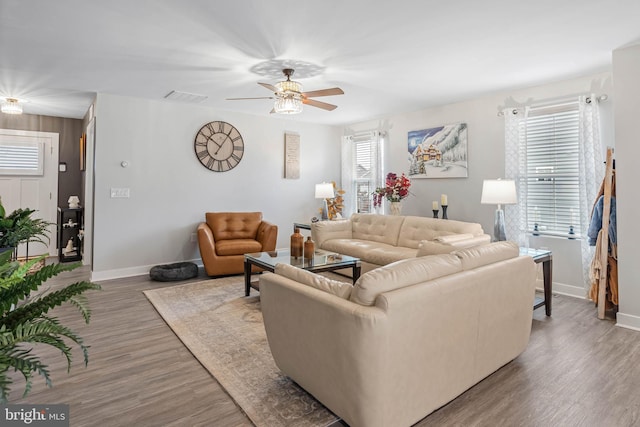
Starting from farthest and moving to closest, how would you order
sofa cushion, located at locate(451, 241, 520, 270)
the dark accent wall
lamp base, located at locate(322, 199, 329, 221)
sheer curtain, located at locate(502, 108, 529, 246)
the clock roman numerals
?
lamp base, located at locate(322, 199, 329, 221)
the dark accent wall
the clock roman numerals
sheer curtain, located at locate(502, 108, 529, 246)
sofa cushion, located at locate(451, 241, 520, 270)

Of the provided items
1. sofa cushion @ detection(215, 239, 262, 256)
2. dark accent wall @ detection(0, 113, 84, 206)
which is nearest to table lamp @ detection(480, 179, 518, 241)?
sofa cushion @ detection(215, 239, 262, 256)

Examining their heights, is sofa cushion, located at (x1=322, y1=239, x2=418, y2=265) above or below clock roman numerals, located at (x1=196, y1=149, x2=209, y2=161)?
below

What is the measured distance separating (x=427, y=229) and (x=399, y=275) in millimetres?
2934

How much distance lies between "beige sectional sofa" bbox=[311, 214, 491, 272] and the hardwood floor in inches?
46.4

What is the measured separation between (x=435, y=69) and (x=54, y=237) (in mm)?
6774

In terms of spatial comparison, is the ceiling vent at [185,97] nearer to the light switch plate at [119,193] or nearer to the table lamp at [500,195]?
the light switch plate at [119,193]

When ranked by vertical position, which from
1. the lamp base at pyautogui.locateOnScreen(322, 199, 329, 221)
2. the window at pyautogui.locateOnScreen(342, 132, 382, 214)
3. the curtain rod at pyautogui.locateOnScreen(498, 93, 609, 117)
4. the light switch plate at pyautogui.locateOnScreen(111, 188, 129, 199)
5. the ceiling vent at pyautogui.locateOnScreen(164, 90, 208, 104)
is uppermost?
the ceiling vent at pyautogui.locateOnScreen(164, 90, 208, 104)

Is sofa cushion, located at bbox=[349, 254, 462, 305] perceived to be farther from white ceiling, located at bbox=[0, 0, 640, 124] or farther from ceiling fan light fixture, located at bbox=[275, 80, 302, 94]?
ceiling fan light fixture, located at bbox=[275, 80, 302, 94]

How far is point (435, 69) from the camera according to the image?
3695mm

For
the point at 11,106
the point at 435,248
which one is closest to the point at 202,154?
the point at 11,106

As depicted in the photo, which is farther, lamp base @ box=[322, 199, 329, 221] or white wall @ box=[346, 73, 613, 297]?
lamp base @ box=[322, 199, 329, 221]

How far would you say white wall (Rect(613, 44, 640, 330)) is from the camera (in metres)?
3.09

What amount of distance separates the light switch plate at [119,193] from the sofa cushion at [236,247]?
142cm

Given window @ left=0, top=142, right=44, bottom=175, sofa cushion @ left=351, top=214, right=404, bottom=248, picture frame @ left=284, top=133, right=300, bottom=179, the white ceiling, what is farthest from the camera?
picture frame @ left=284, top=133, right=300, bottom=179
